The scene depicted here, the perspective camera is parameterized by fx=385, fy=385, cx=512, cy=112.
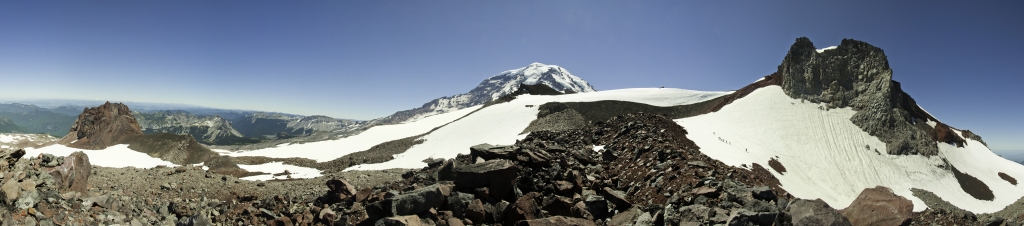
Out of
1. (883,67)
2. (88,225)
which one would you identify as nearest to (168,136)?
(88,225)

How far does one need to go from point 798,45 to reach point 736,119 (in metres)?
15.7

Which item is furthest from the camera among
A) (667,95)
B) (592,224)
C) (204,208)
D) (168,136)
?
(667,95)

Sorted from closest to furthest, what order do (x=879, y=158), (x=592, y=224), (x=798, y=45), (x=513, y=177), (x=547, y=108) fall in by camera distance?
(x=592, y=224) < (x=513, y=177) < (x=879, y=158) < (x=798, y=45) < (x=547, y=108)

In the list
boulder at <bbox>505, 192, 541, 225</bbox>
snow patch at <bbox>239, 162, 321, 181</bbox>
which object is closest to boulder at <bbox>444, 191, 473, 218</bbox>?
boulder at <bbox>505, 192, 541, 225</bbox>

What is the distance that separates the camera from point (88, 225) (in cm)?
1009

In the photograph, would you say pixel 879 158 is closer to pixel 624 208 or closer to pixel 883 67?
pixel 883 67

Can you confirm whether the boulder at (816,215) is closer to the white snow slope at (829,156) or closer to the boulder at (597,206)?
the boulder at (597,206)

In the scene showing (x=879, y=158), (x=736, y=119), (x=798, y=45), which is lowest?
(x=879, y=158)

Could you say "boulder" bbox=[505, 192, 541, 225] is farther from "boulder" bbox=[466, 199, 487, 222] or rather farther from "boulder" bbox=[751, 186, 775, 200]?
"boulder" bbox=[751, 186, 775, 200]

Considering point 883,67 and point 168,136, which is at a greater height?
point 883,67

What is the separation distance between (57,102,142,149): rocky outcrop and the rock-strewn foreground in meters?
38.6

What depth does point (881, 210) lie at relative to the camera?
28.8 ft

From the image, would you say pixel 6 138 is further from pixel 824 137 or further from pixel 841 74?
pixel 841 74

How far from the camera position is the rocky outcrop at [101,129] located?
44281mm
